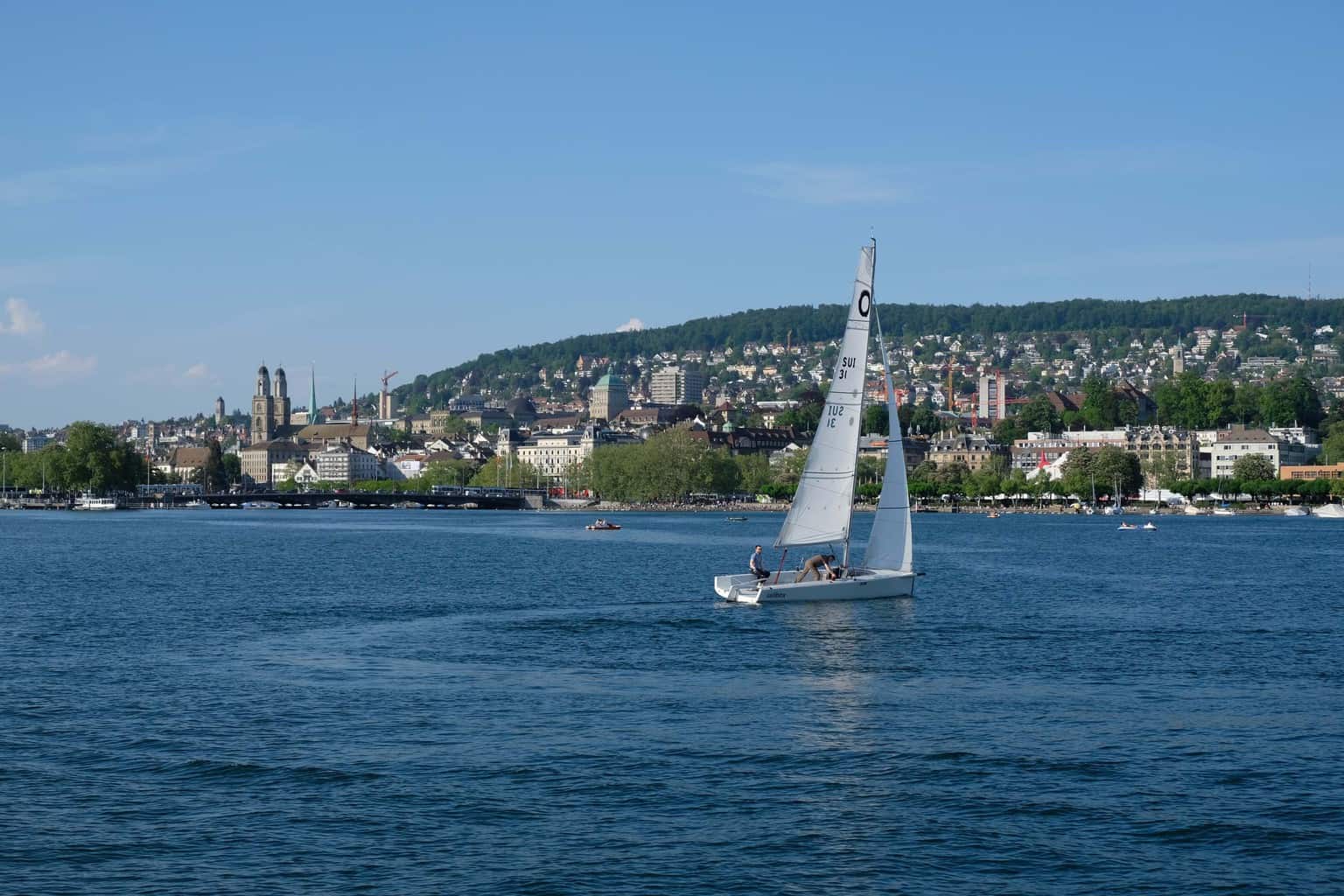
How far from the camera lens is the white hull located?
132 ft

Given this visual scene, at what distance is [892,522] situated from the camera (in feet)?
141

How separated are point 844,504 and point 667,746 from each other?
798 inches

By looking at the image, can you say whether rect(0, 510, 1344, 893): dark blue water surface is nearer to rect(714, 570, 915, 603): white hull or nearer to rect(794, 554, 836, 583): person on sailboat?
rect(714, 570, 915, 603): white hull

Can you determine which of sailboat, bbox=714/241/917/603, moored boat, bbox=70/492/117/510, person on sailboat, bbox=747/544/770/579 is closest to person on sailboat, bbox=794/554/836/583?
sailboat, bbox=714/241/917/603

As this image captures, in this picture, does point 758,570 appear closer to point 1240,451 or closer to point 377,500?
point 377,500

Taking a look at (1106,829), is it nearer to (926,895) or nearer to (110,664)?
(926,895)

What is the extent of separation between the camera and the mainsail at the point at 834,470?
41.5m

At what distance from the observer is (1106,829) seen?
59.6 ft

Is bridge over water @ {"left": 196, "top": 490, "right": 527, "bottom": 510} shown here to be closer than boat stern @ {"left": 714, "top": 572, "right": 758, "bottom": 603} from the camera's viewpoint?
No

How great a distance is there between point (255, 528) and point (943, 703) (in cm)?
9189

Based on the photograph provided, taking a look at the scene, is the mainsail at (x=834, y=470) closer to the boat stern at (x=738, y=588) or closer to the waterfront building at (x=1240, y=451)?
the boat stern at (x=738, y=588)

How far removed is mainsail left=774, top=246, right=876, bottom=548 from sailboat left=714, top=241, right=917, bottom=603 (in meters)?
0.02

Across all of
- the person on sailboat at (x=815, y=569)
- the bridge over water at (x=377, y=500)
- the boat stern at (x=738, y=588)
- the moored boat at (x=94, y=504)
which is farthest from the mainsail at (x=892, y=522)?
the moored boat at (x=94, y=504)

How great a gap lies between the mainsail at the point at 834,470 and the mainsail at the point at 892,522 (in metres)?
1.13
